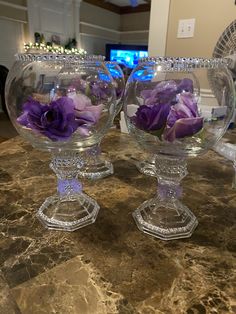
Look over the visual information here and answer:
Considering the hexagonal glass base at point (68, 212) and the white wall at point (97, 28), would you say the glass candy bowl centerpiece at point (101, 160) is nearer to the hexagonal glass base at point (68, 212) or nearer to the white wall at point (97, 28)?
the hexagonal glass base at point (68, 212)

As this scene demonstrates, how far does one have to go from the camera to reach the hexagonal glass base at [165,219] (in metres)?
0.51

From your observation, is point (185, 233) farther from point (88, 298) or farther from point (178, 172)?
point (88, 298)

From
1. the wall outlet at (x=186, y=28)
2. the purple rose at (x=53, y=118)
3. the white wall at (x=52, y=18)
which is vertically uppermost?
the white wall at (x=52, y=18)

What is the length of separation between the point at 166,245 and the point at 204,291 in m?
0.11

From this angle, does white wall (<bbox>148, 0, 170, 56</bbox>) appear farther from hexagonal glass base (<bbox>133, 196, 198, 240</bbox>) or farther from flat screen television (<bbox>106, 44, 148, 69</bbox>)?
flat screen television (<bbox>106, 44, 148, 69</bbox>)

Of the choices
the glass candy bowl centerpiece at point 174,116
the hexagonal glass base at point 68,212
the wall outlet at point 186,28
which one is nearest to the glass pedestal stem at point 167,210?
the glass candy bowl centerpiece at point 174,116

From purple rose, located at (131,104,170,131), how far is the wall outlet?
1.68 m

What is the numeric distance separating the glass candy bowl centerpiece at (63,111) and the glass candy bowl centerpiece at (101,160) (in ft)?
0.57

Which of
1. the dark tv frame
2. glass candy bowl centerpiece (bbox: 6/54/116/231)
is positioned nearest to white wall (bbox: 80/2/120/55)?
the dark tv frame

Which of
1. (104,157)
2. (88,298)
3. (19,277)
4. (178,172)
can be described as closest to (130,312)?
(88,298)

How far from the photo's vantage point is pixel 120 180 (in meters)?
0.74

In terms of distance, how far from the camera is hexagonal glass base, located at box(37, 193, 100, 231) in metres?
0.53

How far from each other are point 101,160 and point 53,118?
437 mm

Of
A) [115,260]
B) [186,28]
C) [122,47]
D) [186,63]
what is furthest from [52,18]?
[115,260]
